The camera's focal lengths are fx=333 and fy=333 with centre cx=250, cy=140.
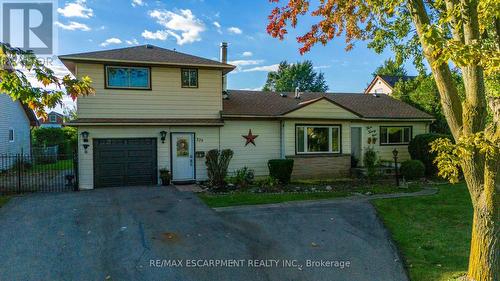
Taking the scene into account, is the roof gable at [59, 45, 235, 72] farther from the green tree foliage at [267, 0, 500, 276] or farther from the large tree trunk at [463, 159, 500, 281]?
the large tree trunk at [463, 159, 500, 281]

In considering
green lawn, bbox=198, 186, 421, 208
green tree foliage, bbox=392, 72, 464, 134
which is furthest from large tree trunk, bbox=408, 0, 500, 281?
green tree foliage, bbox=392, 72, 464, 134

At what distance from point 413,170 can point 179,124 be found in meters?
10.7

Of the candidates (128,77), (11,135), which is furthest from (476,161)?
(11,135)

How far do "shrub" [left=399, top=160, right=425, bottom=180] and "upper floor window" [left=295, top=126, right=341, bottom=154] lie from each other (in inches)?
123

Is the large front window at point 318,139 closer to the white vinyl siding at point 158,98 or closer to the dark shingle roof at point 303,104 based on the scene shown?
the dark shingle roof at point 303,104

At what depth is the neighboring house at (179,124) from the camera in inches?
523

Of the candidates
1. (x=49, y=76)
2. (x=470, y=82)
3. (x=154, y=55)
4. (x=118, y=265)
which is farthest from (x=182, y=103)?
(x=470, y=82)

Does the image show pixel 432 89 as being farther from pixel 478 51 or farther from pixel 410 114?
pixel 478 51

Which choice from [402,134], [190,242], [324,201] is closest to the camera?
[190,242]

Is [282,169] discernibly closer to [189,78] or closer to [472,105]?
[189,78]

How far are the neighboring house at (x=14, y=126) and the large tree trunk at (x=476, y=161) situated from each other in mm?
22080

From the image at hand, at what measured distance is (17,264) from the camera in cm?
586

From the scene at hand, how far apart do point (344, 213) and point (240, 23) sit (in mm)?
10155

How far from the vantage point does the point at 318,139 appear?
15.7 m
